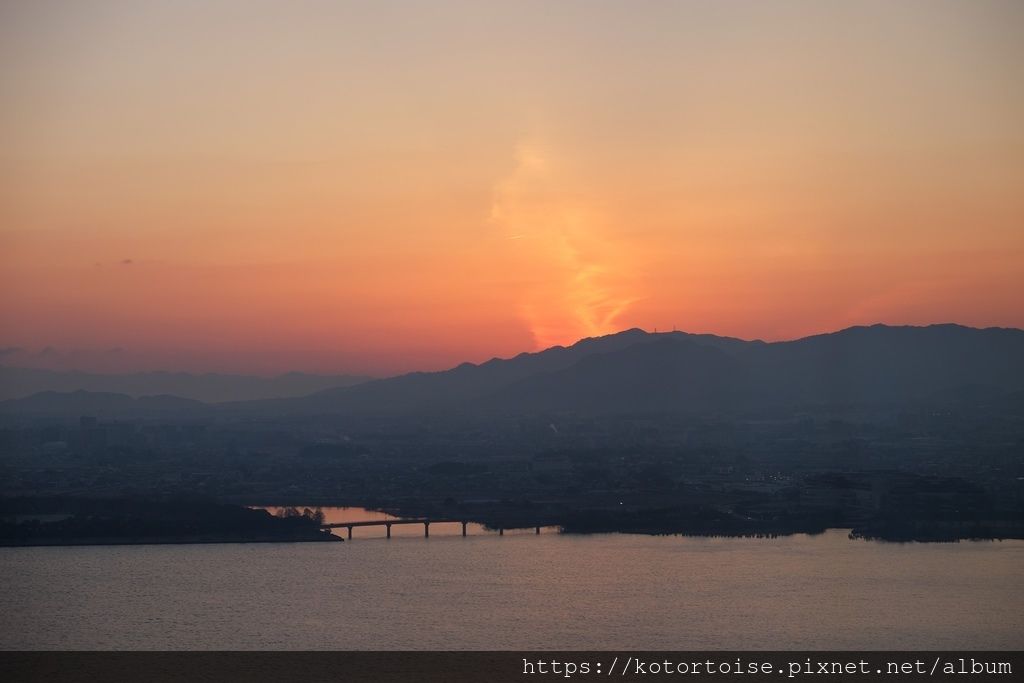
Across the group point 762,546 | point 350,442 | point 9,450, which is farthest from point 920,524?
point 350,442

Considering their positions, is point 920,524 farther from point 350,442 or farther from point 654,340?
point 654,340

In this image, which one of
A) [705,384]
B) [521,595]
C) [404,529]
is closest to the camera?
[521,595]

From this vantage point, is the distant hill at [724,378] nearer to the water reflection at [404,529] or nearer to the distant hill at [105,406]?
the distant hill at [105,406]

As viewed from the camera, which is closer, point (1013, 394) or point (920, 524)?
point (920, 524)

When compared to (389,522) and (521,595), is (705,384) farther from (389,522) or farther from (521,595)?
(521,595)

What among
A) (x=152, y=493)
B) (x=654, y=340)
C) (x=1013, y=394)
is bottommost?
(x=152, y=493)

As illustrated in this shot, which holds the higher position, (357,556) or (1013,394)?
(1013,394)

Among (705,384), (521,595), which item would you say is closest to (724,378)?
(705,384)
